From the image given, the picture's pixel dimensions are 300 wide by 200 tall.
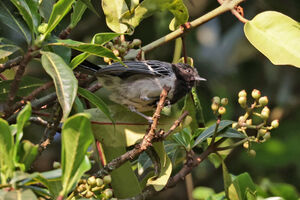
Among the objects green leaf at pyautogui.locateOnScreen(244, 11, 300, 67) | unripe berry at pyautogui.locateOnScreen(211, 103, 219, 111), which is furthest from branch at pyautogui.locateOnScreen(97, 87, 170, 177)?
green leaf at pyautogui.locateOnScreen(244, 11, 300, 67)

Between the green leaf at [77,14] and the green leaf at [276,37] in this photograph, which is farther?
the green leaf at [77,14]

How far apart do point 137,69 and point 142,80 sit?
0.27 meters

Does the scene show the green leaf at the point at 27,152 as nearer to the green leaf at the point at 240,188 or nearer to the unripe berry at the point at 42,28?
the unripe berry at the point at 42,28

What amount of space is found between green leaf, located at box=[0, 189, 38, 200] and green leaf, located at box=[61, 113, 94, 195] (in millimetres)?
132

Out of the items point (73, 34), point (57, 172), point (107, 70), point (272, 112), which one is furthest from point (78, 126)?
point (272, 112)

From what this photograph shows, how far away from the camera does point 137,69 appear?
3.67m

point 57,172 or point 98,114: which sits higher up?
point 57,172

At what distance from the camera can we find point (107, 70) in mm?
3434

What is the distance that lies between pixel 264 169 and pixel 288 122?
0.61 metres

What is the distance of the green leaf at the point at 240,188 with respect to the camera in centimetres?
284

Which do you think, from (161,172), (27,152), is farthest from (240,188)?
(27,152)

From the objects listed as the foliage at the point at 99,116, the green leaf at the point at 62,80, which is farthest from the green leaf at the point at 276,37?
the green leaf at the point at 62,80

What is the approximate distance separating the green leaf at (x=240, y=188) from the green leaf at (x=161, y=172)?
1.21ft

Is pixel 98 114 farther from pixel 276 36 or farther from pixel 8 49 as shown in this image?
pixel 276 36
